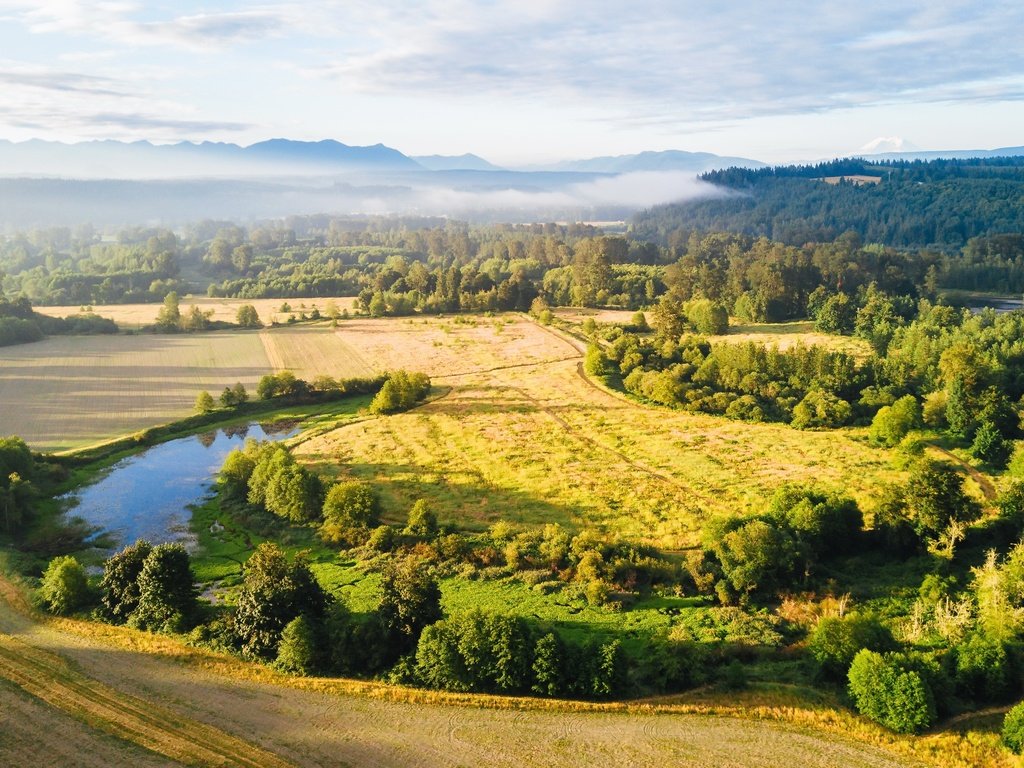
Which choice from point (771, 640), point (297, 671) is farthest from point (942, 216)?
point (297, 671)

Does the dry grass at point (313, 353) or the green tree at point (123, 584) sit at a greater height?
the dry grass at point (313, 353)

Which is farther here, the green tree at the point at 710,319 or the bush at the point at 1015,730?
the green tree at the point at 710,319

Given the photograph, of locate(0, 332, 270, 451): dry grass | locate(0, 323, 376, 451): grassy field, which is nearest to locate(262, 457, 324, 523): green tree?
locate(0, 323, 376, 451): grassy field

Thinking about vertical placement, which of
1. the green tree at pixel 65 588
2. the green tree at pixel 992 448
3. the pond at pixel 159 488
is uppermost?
the green tree at pixel 992 448

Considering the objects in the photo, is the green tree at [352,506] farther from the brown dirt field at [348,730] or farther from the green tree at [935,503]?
the green tree at [935,503]

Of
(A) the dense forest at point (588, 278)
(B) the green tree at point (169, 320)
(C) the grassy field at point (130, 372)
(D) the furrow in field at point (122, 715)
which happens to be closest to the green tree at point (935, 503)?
(D) the furrow in field at point (122, 715)

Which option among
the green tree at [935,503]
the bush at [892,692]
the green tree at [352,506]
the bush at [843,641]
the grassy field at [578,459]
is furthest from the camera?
the grassy field at [578,459]

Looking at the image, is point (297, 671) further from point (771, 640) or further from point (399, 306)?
point (399, 306)

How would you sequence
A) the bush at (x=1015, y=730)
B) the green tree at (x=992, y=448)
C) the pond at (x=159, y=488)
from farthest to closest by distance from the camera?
the green tree at (x=992, y=448), the pond at (x=159, y=488), the bush at (x=1015, y=730)
